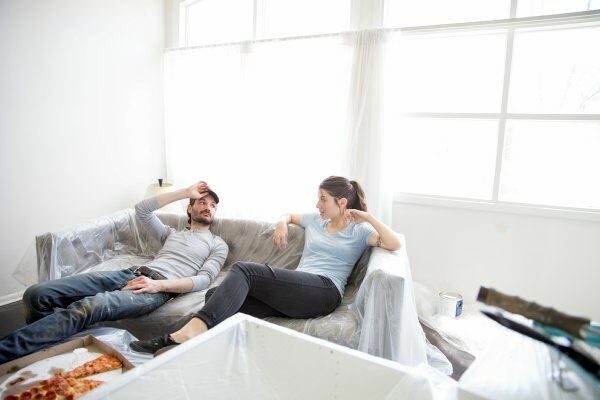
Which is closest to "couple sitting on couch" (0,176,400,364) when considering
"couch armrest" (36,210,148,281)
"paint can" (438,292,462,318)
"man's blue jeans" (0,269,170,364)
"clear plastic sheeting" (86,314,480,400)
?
"man's blue jeans" (0,269,170,364)

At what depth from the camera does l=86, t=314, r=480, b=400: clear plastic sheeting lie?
757mm

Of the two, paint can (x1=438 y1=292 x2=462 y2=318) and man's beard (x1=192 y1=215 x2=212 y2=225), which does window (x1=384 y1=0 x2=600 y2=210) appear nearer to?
paint can (x1=438 y1=292 x2=462 y2=318)

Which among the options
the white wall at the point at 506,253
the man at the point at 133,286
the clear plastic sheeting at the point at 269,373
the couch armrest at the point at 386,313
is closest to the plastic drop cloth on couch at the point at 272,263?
the couch armrest at the point at 386,313

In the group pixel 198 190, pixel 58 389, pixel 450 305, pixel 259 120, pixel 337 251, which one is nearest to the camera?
pixel 58 389

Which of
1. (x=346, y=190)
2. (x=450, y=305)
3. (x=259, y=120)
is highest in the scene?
A: (x=259, y=120)

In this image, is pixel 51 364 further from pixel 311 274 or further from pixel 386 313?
pixel 386 313

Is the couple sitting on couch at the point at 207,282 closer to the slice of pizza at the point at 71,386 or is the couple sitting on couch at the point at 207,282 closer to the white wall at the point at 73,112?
the slice of pizza at the point at 71,386

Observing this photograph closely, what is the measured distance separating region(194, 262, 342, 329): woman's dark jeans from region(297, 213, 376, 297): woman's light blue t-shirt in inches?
4.5

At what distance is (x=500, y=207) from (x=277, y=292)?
1.64m

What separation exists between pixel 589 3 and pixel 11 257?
13.2 ft

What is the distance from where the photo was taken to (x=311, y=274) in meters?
1.95

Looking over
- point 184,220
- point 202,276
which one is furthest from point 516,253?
point 184,220

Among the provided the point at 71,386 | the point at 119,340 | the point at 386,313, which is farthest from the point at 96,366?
the point at 386,313

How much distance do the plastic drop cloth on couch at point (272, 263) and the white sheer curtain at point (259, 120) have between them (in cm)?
73
